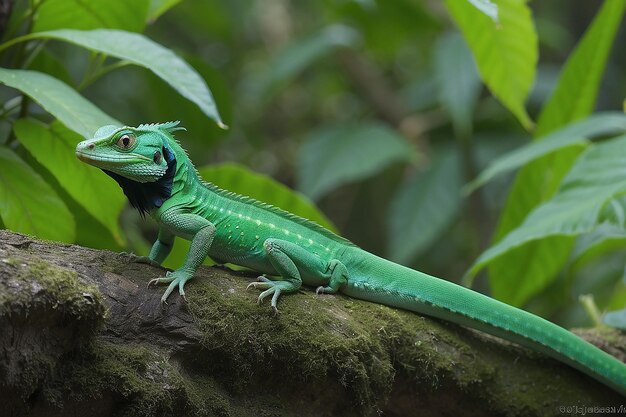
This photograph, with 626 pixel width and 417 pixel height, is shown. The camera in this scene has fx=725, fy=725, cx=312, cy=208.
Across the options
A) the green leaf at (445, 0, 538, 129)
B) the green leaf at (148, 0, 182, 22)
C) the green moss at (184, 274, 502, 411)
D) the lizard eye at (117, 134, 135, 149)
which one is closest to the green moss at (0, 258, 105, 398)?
the green moss at (184, 274, 502, 411)

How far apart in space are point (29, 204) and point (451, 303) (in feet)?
5.72

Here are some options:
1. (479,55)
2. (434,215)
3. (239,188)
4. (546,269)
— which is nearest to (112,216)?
(239,188)

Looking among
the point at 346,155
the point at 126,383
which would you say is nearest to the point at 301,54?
the point at 346,155

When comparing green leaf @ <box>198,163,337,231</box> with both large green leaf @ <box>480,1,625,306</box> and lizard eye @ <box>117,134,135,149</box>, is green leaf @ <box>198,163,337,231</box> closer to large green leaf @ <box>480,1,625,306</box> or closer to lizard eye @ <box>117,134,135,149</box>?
lizard eye @ <box>117,134,135,149</box>

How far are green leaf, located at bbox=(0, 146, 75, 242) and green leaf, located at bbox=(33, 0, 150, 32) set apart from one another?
2.35ft

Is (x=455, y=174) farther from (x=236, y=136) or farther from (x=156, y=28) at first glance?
(x=156, y=28)

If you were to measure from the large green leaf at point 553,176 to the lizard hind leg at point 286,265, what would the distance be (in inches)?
61.6

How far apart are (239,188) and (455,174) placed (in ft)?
9.83

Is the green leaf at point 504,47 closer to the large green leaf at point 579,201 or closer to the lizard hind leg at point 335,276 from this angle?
the large green leaf at point 579,201

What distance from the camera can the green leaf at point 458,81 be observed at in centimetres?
541

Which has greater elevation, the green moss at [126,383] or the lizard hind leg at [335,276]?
the green moss at [126,383]

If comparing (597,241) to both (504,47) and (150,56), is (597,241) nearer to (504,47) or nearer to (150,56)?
(504,47)

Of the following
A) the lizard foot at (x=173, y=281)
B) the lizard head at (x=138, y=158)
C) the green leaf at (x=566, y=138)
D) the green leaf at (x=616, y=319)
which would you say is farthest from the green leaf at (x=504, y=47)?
the lizard foot at (x=173, y=281)

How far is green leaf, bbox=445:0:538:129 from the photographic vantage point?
11.6 feet
